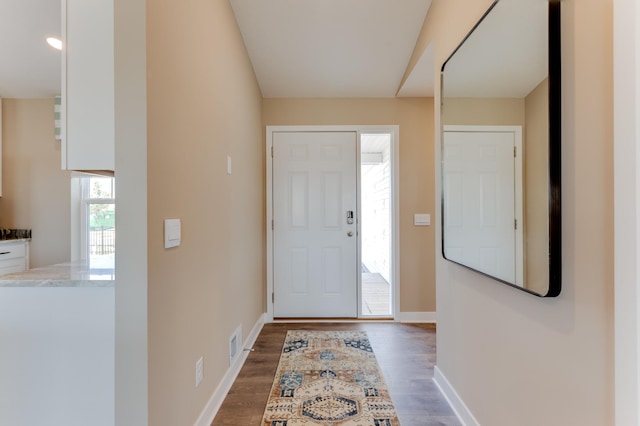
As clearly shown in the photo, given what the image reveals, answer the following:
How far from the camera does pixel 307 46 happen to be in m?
2.33

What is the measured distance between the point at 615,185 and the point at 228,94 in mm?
1939

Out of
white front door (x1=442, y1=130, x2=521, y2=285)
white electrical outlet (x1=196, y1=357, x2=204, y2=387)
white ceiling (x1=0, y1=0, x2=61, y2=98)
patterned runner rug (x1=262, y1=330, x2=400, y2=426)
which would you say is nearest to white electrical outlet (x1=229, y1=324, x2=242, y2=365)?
patterned runner rug (x1=262, y1=330, x2=400, y2=426)

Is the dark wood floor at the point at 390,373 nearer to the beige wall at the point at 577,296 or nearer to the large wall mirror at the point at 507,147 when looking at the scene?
the beige wall at the point at 577,296

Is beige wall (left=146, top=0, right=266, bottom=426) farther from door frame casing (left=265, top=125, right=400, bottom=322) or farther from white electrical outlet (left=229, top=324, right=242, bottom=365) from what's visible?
door frame casing (left=265, top=125, right=400, bottom=322)

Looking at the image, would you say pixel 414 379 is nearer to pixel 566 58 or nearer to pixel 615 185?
pixel 615 185

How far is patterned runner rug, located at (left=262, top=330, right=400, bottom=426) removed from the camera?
154 centimetres

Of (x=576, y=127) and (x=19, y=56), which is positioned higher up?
(x=19, y=56)

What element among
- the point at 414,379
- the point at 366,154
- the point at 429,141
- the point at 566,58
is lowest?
the point at 414,379

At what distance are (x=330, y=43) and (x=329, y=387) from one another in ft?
8.38

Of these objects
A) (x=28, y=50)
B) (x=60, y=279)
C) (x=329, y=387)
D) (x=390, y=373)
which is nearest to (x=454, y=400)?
(x=390, y=373)

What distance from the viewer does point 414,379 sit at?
1.90 meters

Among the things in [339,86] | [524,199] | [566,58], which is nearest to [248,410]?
[524,199]

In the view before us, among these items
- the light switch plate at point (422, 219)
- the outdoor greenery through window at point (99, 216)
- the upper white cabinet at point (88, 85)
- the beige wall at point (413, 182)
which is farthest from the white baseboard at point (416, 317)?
the outdoor greenery through window at point (99, 216)

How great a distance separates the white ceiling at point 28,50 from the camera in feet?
6.62
